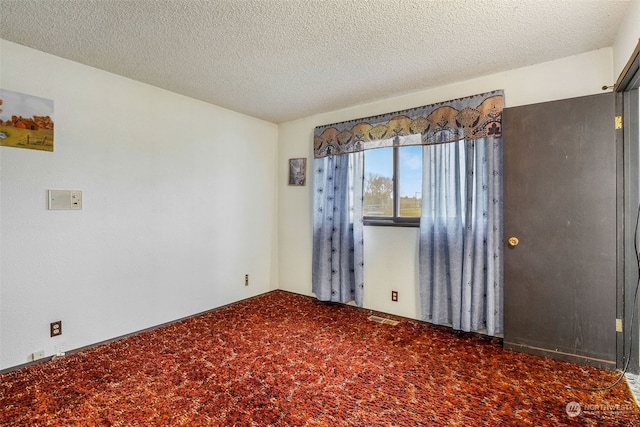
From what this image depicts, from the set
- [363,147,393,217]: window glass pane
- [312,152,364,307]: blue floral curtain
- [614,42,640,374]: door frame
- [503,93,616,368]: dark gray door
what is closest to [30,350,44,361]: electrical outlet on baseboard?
[312,152,364,307]: blue floral curtain

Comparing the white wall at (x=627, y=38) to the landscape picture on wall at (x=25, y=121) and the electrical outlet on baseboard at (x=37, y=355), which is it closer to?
the landscape picture on wall at (x=25, y=121)

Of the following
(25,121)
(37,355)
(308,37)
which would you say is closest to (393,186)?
(308,37)

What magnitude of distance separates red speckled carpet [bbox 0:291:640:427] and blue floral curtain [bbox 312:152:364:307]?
761 millimetres

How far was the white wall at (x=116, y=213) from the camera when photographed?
7.29 feet

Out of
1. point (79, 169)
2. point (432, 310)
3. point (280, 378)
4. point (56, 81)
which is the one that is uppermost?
point (56, 81)

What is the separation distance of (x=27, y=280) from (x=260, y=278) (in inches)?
91.3

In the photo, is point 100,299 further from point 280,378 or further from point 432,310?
point 432,310

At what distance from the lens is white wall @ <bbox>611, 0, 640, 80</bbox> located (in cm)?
175

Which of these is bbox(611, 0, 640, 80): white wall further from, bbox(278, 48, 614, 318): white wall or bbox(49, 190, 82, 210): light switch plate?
bbox(49, 190, 82, 210): light switch plate

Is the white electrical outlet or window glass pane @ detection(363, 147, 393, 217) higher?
window glass pane @ detection(363, 147, 393, 217)

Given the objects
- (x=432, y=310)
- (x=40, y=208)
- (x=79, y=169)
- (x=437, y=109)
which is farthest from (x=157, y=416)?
(x=437, y=109)

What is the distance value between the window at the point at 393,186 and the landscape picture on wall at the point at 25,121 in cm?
286

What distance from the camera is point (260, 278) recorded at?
409 cm

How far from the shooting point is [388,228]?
10.9 feet
